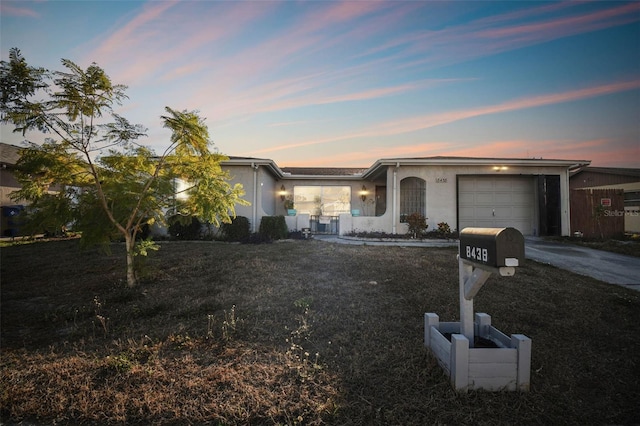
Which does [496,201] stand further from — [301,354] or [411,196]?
[301,354]

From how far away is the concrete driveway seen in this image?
605 cm

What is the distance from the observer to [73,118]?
432 cm

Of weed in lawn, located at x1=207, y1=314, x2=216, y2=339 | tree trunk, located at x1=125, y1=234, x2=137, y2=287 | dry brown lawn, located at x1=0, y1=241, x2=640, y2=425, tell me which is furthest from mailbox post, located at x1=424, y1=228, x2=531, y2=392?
tree trunk, located at x1=125, y1=234, x2=137, y2=287

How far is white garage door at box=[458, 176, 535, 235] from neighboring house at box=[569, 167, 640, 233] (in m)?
2.36

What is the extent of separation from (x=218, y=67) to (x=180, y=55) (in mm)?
1020

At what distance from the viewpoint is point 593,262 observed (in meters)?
7.35

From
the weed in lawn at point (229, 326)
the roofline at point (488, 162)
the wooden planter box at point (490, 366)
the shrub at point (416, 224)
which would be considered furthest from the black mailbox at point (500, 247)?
the roofline at point (488, 162)

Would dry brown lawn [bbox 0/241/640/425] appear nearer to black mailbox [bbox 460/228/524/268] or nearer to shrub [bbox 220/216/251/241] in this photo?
black mailbox [bbox 460/228/524/268]

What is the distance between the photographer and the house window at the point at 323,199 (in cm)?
1712

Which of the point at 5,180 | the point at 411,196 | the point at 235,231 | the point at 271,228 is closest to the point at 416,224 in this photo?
the point at 411,196

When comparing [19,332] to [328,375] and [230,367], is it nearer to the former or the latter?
[230,367]

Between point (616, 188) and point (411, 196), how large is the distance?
12.6 metres

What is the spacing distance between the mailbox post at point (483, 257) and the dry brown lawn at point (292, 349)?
651mm

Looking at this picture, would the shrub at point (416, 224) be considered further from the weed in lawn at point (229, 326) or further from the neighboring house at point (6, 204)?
the neighboring house at point (6, 204)
